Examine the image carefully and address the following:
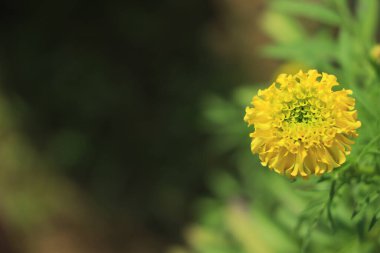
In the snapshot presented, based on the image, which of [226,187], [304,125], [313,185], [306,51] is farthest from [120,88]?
[304,125]

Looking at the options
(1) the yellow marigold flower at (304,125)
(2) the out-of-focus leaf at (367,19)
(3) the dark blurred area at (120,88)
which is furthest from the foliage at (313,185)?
(3) the dark blurred area at (120,88)

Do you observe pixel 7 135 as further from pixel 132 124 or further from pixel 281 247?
pixel 281 247

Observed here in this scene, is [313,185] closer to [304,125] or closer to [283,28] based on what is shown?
[304,125]

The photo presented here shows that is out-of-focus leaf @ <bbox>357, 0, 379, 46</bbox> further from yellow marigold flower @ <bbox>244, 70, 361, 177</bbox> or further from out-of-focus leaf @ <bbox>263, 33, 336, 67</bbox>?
yellow marigold flower @ <bbox>244, 70, 361, 177</bbox>

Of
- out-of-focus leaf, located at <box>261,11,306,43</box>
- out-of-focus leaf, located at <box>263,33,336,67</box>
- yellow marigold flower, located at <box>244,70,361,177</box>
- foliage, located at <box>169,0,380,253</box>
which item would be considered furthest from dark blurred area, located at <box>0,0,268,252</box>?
yellow marigold flower, located at <box>244,70,361,177</box>

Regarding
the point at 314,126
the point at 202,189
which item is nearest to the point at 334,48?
the point at 314,126

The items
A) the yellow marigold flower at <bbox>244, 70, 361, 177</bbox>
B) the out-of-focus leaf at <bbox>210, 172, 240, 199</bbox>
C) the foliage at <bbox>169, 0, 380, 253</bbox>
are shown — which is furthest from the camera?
the out-of-focus leaf at <bbox>210, 172, 240, 199</bbox>

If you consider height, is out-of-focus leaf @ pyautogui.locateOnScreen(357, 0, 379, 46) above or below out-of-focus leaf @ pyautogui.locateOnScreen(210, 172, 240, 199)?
below
